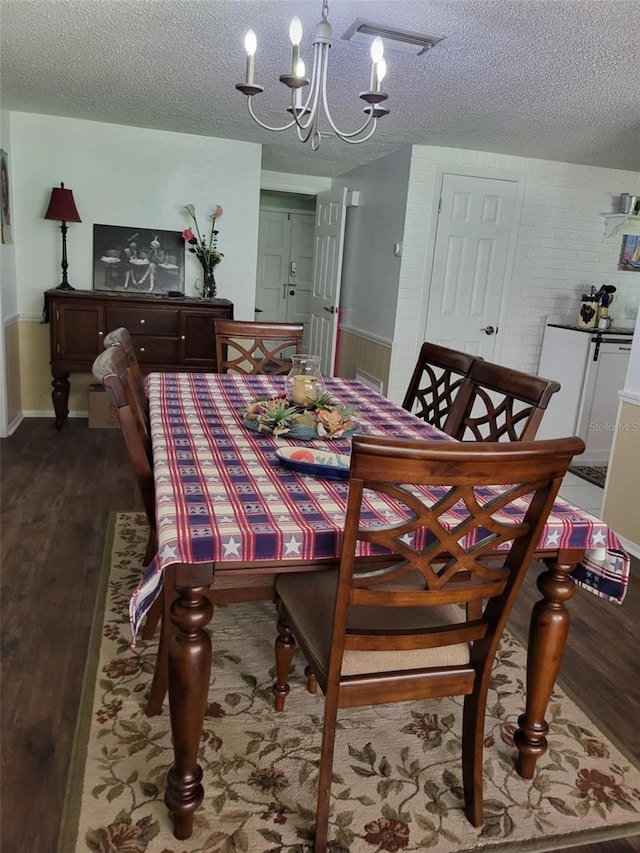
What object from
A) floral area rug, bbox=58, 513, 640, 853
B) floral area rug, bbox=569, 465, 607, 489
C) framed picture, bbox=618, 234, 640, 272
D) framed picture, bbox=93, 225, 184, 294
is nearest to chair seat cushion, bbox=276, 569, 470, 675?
floral area rug, bbox=58, 513, 640, 853

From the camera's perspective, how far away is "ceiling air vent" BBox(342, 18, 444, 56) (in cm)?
233

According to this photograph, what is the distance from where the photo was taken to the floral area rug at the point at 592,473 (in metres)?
4.17

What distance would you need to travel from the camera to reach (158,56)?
9.32ft

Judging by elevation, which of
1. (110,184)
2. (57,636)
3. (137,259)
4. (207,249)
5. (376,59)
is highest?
(376,59)

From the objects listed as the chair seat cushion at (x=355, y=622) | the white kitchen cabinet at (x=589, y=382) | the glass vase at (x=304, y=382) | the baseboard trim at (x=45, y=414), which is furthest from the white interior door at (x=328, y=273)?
the chair seat cushion at (x=355, y=622)

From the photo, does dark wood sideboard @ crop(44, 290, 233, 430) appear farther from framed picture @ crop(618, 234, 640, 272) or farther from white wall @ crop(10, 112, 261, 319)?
framed picture @ crop(618, 234, 640, 272)

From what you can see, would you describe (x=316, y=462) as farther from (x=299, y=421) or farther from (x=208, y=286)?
(x=208, y=286)

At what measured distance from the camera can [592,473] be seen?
14.4ft

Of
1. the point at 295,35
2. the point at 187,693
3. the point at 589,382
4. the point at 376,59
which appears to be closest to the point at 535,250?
the point at 589,382

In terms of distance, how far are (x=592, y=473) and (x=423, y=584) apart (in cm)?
355

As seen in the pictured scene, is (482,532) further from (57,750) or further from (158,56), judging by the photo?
(158,56)

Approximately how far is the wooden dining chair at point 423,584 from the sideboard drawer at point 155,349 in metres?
3.17

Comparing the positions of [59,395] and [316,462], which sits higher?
[316,462]

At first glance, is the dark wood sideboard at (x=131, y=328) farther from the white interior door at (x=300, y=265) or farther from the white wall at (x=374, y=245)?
the white interior door at (x=300, y=265)
